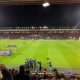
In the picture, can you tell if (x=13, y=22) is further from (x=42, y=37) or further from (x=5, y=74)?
(x=5, y=74)

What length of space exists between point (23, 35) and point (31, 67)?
6.85 m

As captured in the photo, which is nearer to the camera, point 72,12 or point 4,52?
point 72,12

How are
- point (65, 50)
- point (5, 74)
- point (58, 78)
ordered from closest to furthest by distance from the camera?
point (5, 74) → point (58, 78) → point (65, 50)

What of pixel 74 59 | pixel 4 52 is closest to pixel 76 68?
pixel 74 59

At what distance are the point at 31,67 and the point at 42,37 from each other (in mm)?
7166

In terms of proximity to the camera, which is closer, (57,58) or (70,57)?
(57,58)

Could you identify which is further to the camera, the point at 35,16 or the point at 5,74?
the point at 35,16

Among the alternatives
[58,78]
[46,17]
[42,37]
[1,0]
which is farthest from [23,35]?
[58,78]

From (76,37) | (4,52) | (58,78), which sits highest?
(76,37)

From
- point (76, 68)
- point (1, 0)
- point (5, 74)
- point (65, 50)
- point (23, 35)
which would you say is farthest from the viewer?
point (23, 35)

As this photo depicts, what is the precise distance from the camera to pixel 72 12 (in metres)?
9.47

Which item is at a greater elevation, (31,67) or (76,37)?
(76,37)

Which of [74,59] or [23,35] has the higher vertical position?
[23,35]

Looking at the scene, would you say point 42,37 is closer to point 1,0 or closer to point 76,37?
point 76,37
